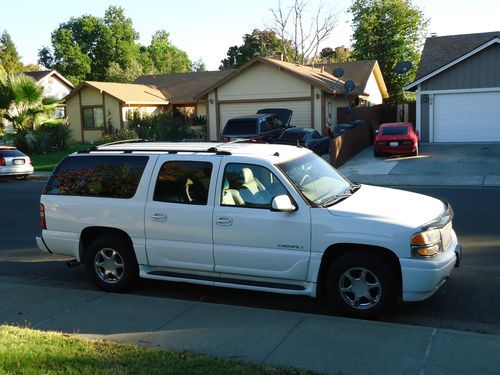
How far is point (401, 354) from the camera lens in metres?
4.62

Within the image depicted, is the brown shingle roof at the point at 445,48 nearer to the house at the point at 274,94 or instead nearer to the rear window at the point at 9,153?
the house at the point at 274,94

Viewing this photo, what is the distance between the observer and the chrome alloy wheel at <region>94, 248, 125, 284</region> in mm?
6824

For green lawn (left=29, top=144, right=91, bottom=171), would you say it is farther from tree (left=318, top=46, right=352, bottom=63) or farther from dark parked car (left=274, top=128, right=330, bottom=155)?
tree (left=318, top=46, right=352, bottom=63)

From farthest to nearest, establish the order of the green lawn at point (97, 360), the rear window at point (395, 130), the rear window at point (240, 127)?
the rear window at point (395, 130) → the rear window at point (240, 127) → the green lawn at point (97, 360)

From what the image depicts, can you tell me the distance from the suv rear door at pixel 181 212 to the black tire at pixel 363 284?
1.41 metres

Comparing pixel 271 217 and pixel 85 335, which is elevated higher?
pixel 271 217

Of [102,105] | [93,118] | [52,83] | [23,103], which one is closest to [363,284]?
[23,103]

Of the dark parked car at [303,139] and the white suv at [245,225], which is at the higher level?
the dark parked car at [303,139]

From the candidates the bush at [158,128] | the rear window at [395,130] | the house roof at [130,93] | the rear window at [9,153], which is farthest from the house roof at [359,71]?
the rear window at [9,153]

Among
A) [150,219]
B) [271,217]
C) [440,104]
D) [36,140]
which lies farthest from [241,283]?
→ [36,140]

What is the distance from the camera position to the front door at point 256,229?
5770 mm

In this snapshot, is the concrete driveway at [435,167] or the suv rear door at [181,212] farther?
Answer: the concrete driveway at [435,167]

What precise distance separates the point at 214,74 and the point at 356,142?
66.8 feet

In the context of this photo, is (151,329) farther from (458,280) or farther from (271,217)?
(458,280)
